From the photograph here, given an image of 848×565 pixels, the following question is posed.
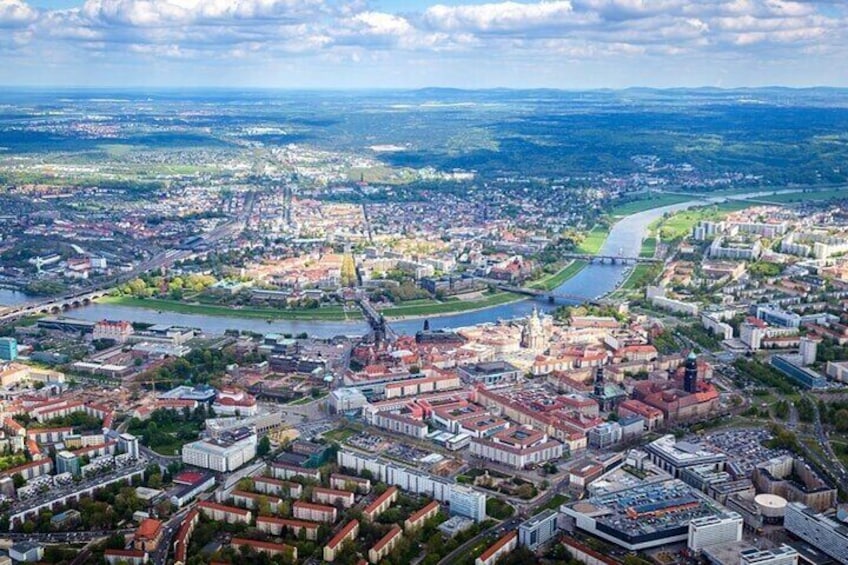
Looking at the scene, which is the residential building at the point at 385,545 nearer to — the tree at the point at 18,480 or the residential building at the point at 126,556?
the residential building at the point at 126,556

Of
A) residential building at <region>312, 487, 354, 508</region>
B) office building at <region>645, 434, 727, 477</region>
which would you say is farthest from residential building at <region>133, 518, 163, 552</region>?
office building at <region>645, 434, 727, 477</region>

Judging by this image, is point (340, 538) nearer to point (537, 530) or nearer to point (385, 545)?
point (385, 545)

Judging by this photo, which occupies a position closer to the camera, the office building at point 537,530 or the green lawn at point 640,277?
the office building at point 537,530

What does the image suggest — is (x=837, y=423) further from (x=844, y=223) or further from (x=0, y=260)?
(x=0, y=260)

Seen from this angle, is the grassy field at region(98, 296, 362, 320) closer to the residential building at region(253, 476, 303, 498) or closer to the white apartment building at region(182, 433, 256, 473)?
the white apartment building at region(182, 433, 256, 473)

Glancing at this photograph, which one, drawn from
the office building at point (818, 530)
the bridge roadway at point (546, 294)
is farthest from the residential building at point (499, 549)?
the bridge roadway at point (546, 294)

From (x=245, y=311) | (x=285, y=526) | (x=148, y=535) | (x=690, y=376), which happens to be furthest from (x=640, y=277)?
(x=148, y=535)
